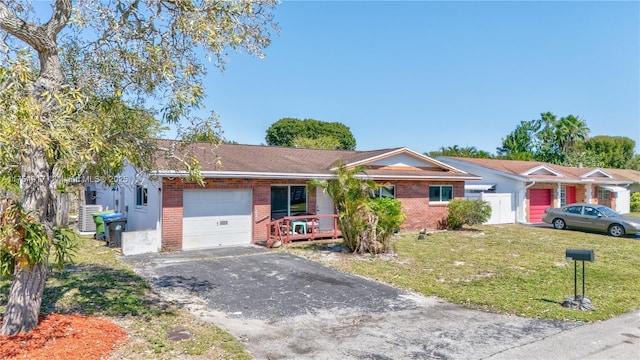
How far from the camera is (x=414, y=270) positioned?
1093 centimetres

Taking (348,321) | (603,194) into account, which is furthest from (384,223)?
(603,194)

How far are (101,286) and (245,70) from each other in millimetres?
5369

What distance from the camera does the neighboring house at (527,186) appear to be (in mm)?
23641

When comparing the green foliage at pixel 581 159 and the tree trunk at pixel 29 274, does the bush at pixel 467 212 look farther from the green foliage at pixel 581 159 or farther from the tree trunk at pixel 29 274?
the green foliage at pixel 581 159

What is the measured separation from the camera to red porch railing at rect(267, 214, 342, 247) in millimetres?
14523

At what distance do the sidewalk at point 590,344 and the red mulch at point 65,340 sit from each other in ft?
16.7

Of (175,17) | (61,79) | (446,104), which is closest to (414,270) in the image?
(175,17)

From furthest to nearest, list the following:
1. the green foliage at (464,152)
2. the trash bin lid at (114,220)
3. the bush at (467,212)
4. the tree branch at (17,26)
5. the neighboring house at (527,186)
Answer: the green foliage at (464,152) < the neighboring house at (527,186) < the bush at (467,212) < the trash bin lid at (114,220) < the tree branch at (17,26)

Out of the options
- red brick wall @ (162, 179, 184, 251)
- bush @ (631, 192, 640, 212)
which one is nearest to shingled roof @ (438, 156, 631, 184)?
bush @ (631, 192, 640, 212)

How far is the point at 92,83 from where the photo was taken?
260 inches

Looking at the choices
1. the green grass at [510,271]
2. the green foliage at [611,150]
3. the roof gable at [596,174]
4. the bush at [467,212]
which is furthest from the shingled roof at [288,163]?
the green foliage at [611,150]

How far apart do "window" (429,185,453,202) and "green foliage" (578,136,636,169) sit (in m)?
41.5

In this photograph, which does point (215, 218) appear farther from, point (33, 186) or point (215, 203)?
point (33, 186)

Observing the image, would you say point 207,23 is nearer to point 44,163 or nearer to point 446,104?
point 44,163
